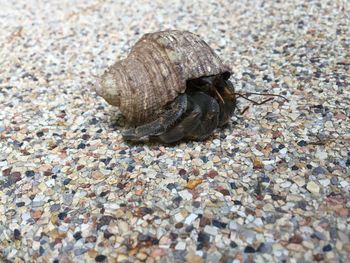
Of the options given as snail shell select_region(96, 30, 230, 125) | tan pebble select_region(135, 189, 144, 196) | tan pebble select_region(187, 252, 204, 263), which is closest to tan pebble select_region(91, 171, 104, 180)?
tan pebble select_region(135, 189, 144, 196)

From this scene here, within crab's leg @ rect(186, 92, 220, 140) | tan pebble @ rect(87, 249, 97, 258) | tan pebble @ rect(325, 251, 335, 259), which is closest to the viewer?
tan pebble @ rect(325, 251, 335, 259)

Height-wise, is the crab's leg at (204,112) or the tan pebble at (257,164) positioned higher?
the crab's leg at (204,112)

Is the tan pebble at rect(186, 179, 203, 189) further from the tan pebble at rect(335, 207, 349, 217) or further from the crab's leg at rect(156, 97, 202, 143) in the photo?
the tan pebble at rect(335, 207, 349, 217)

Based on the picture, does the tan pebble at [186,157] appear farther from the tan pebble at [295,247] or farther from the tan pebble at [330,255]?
the tan pebble at [330,255]

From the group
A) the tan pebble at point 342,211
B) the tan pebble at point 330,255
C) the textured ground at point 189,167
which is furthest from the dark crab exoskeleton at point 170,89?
the tan pebble at point 330,255

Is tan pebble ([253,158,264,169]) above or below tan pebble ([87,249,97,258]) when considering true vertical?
below

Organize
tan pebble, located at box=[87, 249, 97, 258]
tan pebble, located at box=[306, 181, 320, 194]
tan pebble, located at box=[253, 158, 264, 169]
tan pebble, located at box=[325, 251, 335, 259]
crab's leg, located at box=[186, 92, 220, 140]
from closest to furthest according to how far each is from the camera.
→ tan pebble, located at box=[325, 251, 335, 259], tan pebble, located at box=[87, 249, 97, 258], tan pebble, located at box=[306, 181, 320, 194], tan pebble, located at box=[253, 158, 264, 169], crab's leg, located at box=[186, 92, 220, 140]

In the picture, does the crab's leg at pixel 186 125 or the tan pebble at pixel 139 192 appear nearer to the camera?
the tan pebble at pixel 139 192

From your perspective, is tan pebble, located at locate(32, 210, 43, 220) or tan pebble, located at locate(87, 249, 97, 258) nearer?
tan pebble, located at locate(87, 249, 97, 258)
